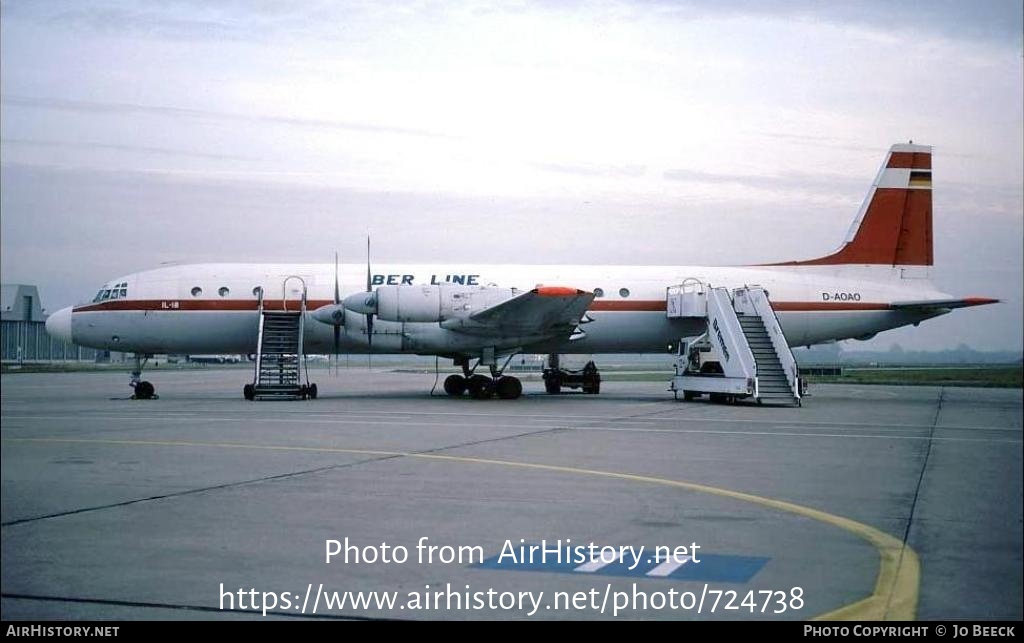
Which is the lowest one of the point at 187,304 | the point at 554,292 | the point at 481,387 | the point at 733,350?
the point at 481,387

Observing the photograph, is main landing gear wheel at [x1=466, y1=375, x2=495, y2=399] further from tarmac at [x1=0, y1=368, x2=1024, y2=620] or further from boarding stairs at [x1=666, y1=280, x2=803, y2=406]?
tarmac at [x1=0, y1=368, x2=1024, y2=620]

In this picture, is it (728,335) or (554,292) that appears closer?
(554,292)

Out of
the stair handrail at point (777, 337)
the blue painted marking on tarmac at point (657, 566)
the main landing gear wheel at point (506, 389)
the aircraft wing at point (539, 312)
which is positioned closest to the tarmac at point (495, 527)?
the blue painted marking on tarmac at point (657, 566)

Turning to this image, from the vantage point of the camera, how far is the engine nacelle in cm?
2791

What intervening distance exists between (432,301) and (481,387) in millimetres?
3487

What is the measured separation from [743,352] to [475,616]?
77.9ft

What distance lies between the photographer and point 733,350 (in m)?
29.0

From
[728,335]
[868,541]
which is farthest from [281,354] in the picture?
[868,541]

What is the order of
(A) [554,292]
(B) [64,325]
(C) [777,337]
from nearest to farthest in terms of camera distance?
(A) [554,292] → (C) [777,337] → (B) [64,325]

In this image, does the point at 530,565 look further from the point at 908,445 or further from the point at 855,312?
the point at 855,312

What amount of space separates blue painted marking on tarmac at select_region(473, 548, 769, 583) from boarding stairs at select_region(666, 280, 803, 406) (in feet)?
68.3

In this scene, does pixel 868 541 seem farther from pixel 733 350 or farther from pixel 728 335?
pixel 728 335

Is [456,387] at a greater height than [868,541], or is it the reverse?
[868,541]

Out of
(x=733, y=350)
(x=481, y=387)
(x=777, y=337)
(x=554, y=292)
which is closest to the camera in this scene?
(x=554, y=292)
